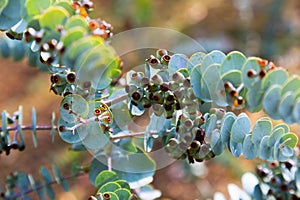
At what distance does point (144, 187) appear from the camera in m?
0.80

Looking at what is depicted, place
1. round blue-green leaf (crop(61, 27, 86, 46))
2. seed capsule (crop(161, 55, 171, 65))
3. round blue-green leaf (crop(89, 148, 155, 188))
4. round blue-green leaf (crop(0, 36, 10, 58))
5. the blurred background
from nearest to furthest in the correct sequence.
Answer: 1. round blue-green leaf (crop(61, 27, 86, 46))
2. seed capsule (crop(161, 55, 171, 65))
3. round blue-green leaf (crop(89, 148, 155, 188))
4. round blue-green leaf (crop(0, 36, 10, 58))
5. the blurred background

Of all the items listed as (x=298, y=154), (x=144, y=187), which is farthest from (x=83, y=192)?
(x=298, y=154)

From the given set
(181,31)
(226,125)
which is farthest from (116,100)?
(181,31)

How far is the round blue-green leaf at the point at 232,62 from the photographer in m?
0.59

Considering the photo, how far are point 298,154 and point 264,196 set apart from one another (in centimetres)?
8

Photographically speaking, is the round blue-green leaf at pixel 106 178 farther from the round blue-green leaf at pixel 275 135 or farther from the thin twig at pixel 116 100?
the round blue-green leaf at pixel 275 135

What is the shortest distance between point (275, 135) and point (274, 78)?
0.27 feet

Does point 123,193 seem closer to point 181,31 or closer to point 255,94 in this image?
point 255,94

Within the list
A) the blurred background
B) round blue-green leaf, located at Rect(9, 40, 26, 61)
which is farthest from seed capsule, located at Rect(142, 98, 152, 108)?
the blurred background

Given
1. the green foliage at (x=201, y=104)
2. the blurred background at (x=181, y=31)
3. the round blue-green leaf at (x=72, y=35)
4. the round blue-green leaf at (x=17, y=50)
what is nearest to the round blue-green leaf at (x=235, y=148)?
the green foliage at (x=201, y=104)

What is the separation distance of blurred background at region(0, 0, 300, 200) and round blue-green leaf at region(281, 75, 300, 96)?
1.27m

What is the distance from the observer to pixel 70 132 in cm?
62

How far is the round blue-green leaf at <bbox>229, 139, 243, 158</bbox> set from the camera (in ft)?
1.99

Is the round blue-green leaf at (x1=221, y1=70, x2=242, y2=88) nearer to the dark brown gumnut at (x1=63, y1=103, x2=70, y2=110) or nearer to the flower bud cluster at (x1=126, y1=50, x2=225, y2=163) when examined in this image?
the flower bud cluster at (x1=126, y1=50, x2=225, y2=163)
